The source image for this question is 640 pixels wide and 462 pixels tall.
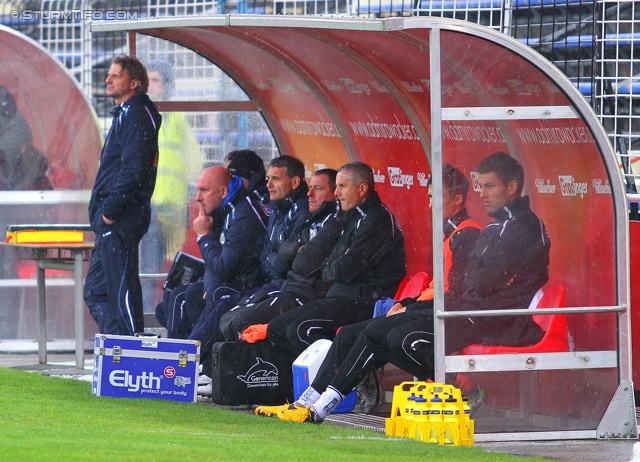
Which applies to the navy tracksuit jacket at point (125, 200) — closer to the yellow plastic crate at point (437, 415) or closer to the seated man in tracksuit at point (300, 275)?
the seated man in tracksuit at point (300, 275)

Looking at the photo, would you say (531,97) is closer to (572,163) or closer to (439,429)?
(572,163)

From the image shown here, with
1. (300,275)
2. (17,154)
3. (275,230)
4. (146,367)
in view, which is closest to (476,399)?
(300,275)

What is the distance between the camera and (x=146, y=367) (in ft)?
29.3

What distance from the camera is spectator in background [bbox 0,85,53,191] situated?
12656mm

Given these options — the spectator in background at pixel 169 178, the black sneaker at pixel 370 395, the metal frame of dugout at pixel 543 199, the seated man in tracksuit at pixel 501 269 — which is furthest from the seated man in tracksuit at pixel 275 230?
the spectator in background at pixel 169 178

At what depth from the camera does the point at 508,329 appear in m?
7.61

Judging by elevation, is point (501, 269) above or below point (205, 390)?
above

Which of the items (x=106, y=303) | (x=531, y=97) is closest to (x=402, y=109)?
(x=531, y=97)

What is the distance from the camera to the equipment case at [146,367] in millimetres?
8875

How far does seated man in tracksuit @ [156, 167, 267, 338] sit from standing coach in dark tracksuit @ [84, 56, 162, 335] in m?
0.39

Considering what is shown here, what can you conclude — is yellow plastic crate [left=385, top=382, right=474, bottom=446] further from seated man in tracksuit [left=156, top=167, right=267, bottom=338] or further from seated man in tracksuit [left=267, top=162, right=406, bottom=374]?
seated man in tracksuit [left=156, top=167, right=267, bottom=338]

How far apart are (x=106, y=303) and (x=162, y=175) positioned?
215 cm

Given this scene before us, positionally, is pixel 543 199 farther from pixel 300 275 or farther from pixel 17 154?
pixel 17 154

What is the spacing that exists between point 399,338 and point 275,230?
90.0 inches
